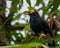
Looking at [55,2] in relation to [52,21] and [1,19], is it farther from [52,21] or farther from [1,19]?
[1,19]

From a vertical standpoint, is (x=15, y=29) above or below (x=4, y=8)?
below

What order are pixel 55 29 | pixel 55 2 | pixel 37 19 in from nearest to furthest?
pixel 55 29 → pixel 55 2 → pixel 37 19

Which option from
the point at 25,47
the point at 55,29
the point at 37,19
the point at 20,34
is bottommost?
the point at 25,47

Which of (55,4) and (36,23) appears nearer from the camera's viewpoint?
(55,4)

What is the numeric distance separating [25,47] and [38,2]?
1.97 feet

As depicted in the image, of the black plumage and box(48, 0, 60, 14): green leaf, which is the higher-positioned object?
the black plumage

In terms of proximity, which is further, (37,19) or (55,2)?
(37,19)

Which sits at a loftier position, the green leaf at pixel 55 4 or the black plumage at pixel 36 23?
the black plumage at pixel 36 23

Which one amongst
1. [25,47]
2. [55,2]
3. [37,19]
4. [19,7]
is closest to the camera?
[25,47]

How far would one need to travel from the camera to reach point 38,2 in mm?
834

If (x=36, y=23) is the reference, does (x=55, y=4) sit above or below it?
below

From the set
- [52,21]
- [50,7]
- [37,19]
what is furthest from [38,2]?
[37,19]

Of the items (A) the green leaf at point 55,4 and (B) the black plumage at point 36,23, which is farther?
(B) the black plumage at point 36,23

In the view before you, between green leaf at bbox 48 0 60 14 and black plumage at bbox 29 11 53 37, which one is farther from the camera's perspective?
black plumage at bbox 29 11 53 37
